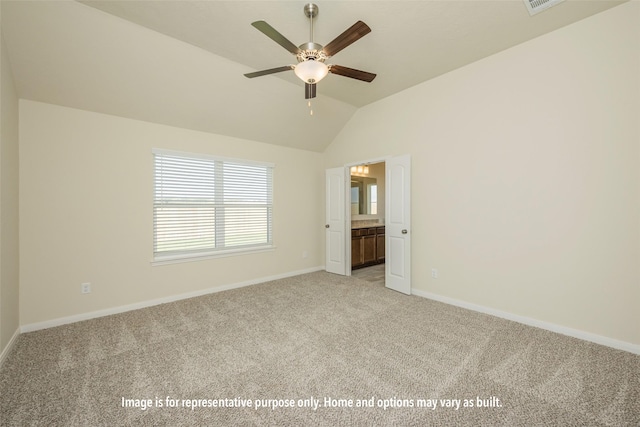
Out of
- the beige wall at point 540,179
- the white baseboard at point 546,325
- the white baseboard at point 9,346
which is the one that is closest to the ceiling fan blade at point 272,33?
the beige wall at point 540,179

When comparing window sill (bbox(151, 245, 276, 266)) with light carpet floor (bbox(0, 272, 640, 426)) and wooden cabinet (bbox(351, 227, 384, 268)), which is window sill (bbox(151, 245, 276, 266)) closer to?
light carpet floor (bbox(0, 272, 640, 426))

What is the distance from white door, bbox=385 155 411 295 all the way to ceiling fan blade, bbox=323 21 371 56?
7.30 feet

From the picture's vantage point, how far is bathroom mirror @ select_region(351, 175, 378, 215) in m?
6.64

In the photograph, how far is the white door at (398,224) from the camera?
12.9 ft

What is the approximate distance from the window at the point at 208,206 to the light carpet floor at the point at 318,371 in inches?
43.8

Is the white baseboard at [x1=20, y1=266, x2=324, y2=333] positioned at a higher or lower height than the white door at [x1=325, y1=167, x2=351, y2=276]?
lower

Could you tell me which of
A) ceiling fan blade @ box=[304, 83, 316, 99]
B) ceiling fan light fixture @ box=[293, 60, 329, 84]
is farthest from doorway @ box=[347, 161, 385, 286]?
ceiling fan light fixture @ box=[293, 60, 329, 84]

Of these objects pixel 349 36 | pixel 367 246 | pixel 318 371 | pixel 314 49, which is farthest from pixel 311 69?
pixel 367 246

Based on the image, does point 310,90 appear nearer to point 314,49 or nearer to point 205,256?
point 314,49

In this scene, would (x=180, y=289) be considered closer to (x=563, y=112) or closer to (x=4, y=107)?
(x=4, y=107)

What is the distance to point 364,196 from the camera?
6.80m

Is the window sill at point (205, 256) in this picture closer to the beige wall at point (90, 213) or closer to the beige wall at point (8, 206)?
the beige wall at point (90, 213)

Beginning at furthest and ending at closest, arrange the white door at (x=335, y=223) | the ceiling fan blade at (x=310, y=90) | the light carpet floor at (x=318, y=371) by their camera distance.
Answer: the white door at (x=335, y=223)
the ceiling fan blade at (x=310, y=90)
the light carpet floor at (x=318, y=371)

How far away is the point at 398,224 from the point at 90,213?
412 cm
